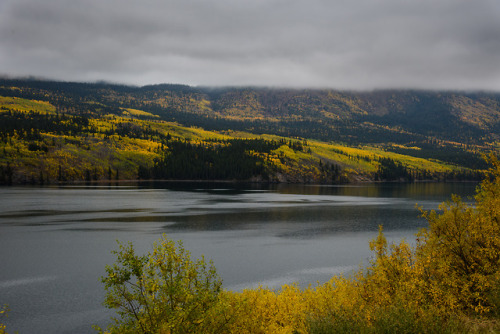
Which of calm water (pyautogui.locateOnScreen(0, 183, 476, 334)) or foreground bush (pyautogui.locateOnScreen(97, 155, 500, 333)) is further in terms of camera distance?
calm water (pyautogui.locateOnScreen(0, 183, 476, 334))

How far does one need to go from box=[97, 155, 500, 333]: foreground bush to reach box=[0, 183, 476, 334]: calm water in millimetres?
16599

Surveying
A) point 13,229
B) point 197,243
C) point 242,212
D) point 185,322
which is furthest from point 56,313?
point 242,212

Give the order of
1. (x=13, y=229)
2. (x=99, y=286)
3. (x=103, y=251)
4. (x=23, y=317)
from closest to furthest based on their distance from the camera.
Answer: (x=23, y=317) < (x=99, y=286) < (x=103, y=251) < (x=13, y=229)

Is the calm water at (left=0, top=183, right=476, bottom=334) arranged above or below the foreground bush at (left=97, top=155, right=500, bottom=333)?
below

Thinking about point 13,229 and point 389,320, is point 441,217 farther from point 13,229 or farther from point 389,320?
point 13,229

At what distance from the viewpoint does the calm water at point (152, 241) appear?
41.5m

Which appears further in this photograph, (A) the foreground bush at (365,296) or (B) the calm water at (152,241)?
(B) the calm water at (152,241)

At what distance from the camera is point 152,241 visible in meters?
76.2

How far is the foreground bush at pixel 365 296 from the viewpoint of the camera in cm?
2016

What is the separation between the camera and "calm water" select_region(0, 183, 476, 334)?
41.5 m

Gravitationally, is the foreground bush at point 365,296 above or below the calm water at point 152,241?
above

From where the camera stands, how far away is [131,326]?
21688 millimetres

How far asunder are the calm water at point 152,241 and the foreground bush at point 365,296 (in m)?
16.6

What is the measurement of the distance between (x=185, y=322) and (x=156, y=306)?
2054 mm
